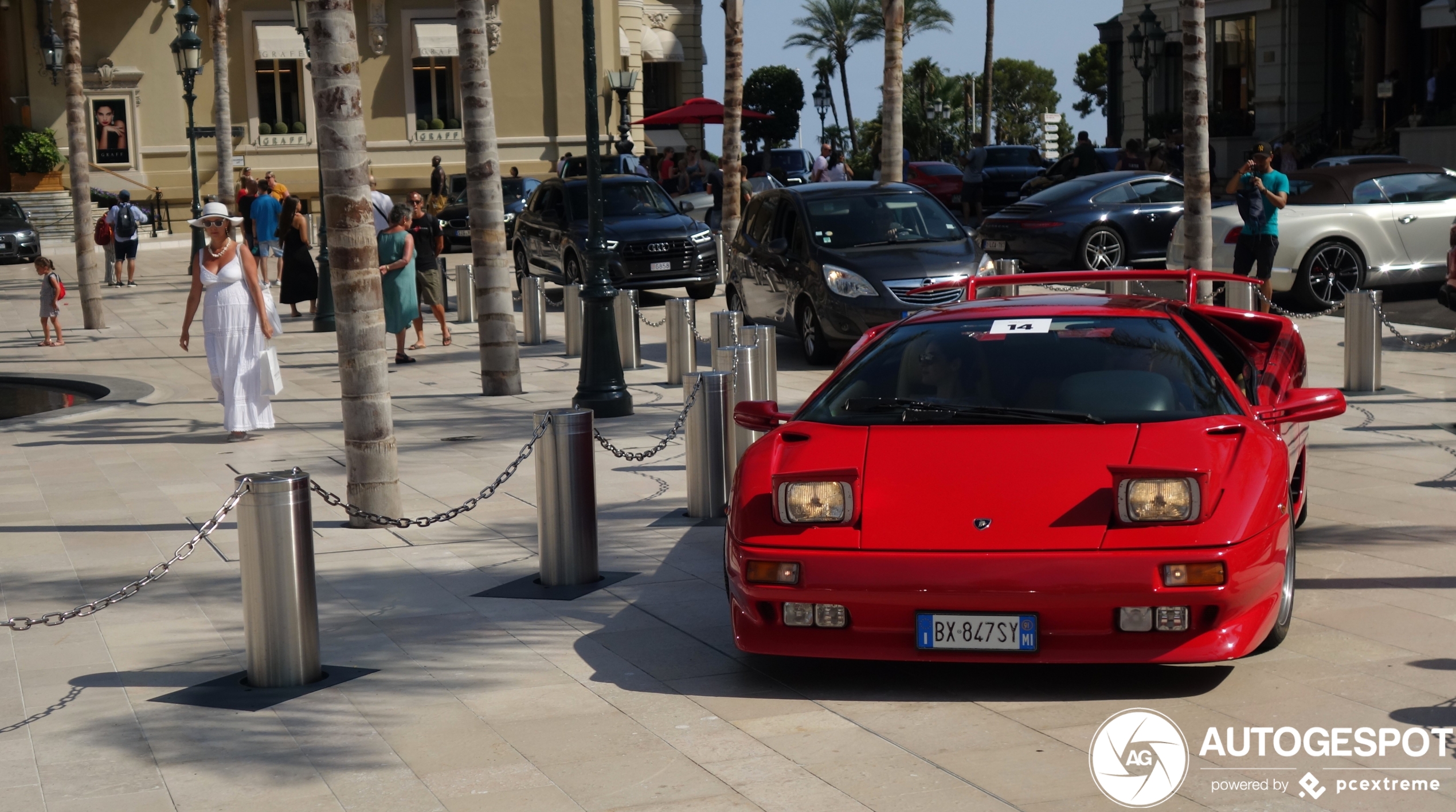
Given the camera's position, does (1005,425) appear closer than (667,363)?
Yes

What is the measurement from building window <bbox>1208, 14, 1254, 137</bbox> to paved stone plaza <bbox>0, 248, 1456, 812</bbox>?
109ft

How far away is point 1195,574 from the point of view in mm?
Answer: 5230

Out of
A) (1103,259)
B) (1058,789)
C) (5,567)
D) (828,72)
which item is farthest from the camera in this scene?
(828,72)

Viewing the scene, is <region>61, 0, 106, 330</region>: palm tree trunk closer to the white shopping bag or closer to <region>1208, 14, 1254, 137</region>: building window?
the white shopping bag

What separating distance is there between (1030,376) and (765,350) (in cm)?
511

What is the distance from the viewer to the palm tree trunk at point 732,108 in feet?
83.1

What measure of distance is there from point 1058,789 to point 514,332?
33.9 feet

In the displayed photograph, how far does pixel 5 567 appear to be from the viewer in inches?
329

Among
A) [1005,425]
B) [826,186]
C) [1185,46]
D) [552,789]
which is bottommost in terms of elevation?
[552,789]

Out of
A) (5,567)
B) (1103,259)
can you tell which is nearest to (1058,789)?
(5,567)

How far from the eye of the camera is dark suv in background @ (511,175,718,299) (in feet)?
72.5

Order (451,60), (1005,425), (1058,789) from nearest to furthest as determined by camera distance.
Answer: (1058,789)
(1005,425)
(451,60)

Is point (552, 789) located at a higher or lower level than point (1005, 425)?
lower

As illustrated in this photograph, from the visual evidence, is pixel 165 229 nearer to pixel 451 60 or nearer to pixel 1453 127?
pixel 451 60
